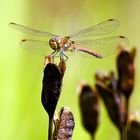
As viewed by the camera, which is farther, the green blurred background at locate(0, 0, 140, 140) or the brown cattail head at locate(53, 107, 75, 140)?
the green blurred background at locate(0, 0, 140, 140)

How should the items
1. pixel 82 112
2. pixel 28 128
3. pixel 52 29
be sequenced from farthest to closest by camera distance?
1. pixel 52 29
2. pixel 28 128
3. pixel 82 112

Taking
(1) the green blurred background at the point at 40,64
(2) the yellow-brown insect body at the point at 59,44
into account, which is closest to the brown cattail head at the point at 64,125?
(2) the yellow-brown insect body at the point at 59,44

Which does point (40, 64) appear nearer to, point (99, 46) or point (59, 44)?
point (99, 46)

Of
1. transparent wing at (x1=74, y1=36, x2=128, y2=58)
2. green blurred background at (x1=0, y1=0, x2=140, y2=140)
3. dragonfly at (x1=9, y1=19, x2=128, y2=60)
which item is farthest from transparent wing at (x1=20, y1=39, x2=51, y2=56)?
green blurred background at (x1=0, y1=0, x2=140, y2=140)

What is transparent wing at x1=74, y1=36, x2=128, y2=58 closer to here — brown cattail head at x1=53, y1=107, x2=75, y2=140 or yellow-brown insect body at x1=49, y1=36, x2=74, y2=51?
yellow-brown insect body at x1=49, y1=36, x2=74, y2=51

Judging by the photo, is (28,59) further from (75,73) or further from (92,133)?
(92,133)

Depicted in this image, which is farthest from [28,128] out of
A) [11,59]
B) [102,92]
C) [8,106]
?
[102,92]
